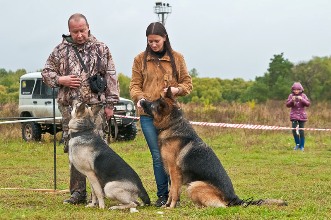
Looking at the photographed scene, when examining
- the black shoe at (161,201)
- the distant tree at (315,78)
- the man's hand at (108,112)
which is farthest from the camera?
the distant tree at (315,78)

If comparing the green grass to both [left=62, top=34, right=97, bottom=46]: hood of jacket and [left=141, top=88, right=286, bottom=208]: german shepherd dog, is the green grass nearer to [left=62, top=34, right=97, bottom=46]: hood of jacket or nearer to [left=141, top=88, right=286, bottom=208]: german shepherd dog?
[left=141, top=88, right=286, bottom=208]: german shepherd dog

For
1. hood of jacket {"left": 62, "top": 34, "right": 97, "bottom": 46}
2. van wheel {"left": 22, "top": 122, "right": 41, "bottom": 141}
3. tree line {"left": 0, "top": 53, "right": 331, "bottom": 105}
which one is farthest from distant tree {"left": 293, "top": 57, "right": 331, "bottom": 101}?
hood of jacket {"left": 62, "top": 34, "right": 97, "bottom": 46}

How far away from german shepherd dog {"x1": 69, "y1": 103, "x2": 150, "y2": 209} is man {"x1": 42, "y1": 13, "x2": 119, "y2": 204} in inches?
12.5

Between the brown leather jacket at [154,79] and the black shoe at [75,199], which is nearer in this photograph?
the brown leather jacket at [154,79]

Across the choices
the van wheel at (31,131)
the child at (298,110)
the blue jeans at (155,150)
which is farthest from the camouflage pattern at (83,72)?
the van wheel at (31,131)

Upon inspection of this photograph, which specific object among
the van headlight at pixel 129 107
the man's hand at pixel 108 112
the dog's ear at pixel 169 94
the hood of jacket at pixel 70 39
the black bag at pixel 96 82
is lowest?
the van headlight at pixel 129 107

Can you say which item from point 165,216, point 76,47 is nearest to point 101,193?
point 165,216

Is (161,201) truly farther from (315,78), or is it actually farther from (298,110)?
(315,78)

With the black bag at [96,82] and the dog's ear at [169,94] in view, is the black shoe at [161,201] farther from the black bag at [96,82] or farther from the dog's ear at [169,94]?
the black bag at [96,82]

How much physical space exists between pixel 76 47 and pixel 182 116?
1.60 m

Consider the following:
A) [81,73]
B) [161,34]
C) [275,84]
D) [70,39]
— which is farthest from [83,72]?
[275,84]

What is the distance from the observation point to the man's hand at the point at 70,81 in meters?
7.56

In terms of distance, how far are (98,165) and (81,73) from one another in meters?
1.20

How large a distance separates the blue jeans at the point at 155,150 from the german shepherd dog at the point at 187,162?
277 mm
